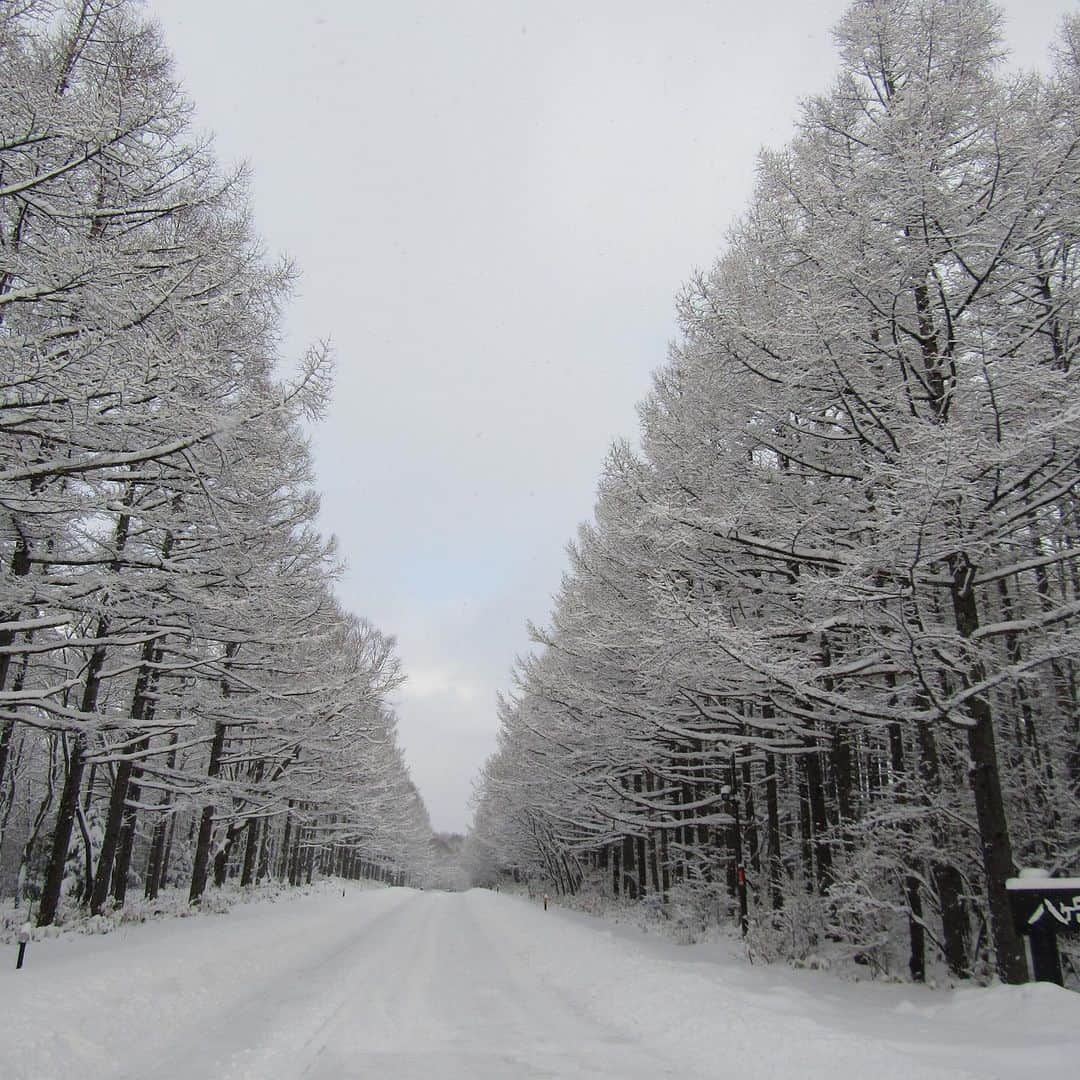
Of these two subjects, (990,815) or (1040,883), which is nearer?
Answer: (1040,883)

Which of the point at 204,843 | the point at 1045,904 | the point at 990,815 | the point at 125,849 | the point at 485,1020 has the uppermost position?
the point at 990,815

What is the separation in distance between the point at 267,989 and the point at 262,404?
287 inches

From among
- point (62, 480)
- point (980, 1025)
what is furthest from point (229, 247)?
point (980, 1025)

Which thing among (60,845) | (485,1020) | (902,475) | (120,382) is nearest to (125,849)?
(60,845)

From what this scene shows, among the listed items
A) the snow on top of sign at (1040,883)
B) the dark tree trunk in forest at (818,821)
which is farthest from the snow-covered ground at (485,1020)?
the dark tree trunk in forest at (818,821)

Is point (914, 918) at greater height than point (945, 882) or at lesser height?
lesser

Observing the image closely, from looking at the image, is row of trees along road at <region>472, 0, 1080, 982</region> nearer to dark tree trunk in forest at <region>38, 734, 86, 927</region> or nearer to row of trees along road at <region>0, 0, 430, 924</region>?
row of trees along road at <region>0, 0, 430, 924</region>

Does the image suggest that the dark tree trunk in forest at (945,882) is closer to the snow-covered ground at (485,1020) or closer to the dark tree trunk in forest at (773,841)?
the snow-covered ground at (485,1020)

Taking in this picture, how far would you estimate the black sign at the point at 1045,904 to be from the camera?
6.19 m

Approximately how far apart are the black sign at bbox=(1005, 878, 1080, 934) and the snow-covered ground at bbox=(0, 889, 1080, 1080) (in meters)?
0.60

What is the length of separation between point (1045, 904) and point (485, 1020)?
5.68 m

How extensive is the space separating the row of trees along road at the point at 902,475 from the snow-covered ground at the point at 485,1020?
1185 mm

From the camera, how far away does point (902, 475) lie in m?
6.66

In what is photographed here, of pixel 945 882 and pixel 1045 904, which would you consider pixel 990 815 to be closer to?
pixel 1045 904
